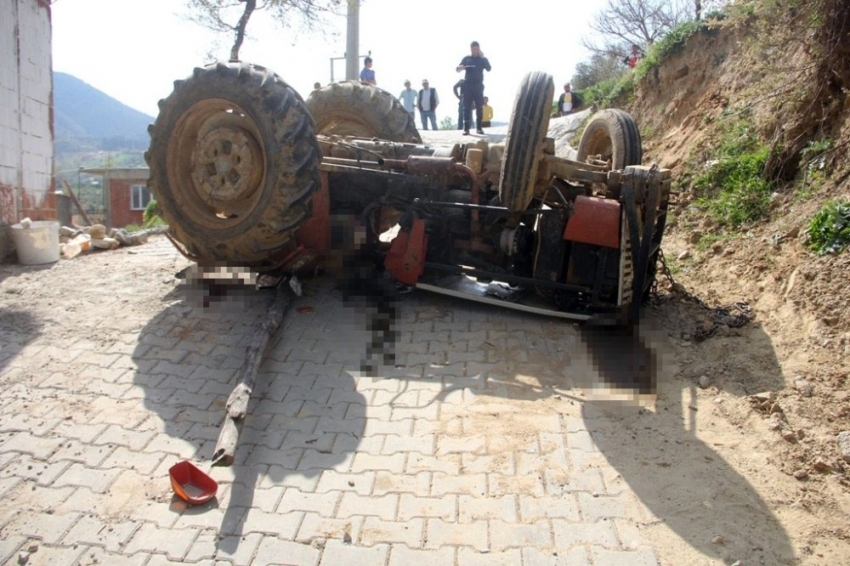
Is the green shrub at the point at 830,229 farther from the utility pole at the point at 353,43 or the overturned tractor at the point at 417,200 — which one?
the utility pole at the point at 353,43

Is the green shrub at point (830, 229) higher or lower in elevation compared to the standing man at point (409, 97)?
lower

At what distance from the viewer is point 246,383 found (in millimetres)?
3643

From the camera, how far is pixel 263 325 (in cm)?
445

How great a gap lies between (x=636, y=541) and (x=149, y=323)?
3729 mm

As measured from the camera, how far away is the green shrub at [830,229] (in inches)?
171

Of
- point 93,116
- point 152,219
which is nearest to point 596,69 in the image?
point 152,219

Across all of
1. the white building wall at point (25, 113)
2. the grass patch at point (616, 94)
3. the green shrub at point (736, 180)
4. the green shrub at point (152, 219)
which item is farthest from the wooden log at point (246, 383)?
the grass patch at point (616, 94)

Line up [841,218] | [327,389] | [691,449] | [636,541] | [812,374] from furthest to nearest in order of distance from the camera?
[841,218] → [327,389] → [812,374] → [691,449] → [636,541]

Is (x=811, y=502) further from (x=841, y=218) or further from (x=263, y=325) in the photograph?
(x=263, y=325)

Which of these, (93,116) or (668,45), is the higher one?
(93,116)

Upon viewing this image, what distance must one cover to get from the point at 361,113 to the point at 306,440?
401cm

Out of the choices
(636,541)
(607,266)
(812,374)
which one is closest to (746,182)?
(607,266)

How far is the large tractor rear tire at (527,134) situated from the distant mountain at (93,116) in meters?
103

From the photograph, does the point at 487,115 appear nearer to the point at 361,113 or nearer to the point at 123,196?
the point at 361,113
